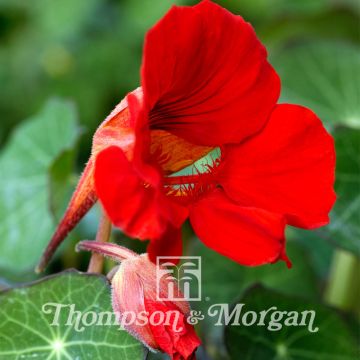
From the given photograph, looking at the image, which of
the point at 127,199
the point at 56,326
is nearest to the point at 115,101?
the point at 56,326

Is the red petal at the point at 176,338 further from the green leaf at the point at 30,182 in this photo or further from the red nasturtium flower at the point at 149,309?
the green leaf at the point at 30,182

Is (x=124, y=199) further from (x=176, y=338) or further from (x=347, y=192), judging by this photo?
(x=347, y=192)

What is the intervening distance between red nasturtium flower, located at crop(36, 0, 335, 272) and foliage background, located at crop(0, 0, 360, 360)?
0.19 m

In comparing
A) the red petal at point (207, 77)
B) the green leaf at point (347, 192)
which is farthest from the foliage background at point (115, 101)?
the red petal at point (207, 77)

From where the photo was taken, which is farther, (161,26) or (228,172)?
(228,172)

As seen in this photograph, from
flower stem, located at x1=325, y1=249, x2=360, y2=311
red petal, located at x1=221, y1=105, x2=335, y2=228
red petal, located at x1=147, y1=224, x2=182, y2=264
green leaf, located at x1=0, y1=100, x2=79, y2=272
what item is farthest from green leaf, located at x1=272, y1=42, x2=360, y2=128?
red petal, located at x1=147, y1=224, x2=182, y2=264

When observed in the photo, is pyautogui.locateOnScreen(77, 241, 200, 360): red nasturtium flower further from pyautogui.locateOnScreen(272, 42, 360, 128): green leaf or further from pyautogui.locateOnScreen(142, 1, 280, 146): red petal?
pyautogui.locateOnScreen(272, 42, 360, 128): green leaf

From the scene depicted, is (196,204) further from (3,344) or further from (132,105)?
(3,344)

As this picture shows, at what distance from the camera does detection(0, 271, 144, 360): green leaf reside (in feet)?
2.19

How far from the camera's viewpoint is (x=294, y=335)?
0.84 m

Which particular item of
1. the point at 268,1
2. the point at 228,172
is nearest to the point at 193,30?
the point at 228,172

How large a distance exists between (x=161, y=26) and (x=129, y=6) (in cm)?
143

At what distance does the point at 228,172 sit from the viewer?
26.9 inches

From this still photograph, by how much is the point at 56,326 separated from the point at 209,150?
216 mm
